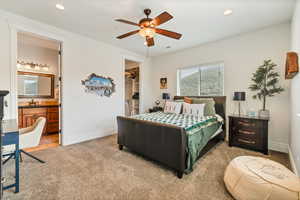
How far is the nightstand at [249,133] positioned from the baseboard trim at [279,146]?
1.54ft

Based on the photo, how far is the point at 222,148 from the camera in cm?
309

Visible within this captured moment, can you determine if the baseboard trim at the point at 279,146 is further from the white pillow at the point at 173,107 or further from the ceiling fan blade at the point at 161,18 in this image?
Answer: the ceiling fan blade at the point at 161,18

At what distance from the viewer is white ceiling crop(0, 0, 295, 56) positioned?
2.28 metres

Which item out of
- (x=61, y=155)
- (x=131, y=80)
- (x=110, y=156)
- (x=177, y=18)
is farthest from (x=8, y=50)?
(x=131, y=80)

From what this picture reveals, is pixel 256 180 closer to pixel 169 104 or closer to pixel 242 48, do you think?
pixel 169 104

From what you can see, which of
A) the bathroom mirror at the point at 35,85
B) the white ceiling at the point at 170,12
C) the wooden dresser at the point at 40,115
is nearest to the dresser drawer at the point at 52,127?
the wooden dresser at the point at 40,115

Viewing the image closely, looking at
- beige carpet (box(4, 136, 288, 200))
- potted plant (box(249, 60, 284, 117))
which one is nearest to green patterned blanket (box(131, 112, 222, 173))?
beige carpet (box(4, 136, 288, 200))

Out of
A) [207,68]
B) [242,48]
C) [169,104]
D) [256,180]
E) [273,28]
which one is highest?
[273,28]

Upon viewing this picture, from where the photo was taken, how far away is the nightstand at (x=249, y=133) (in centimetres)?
277

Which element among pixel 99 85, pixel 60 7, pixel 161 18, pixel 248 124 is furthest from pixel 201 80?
pixel 60 7

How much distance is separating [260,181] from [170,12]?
2.93 m

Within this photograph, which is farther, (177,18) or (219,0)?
(177,18)

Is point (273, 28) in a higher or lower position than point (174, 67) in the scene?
higher

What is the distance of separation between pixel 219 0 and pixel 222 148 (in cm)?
302
